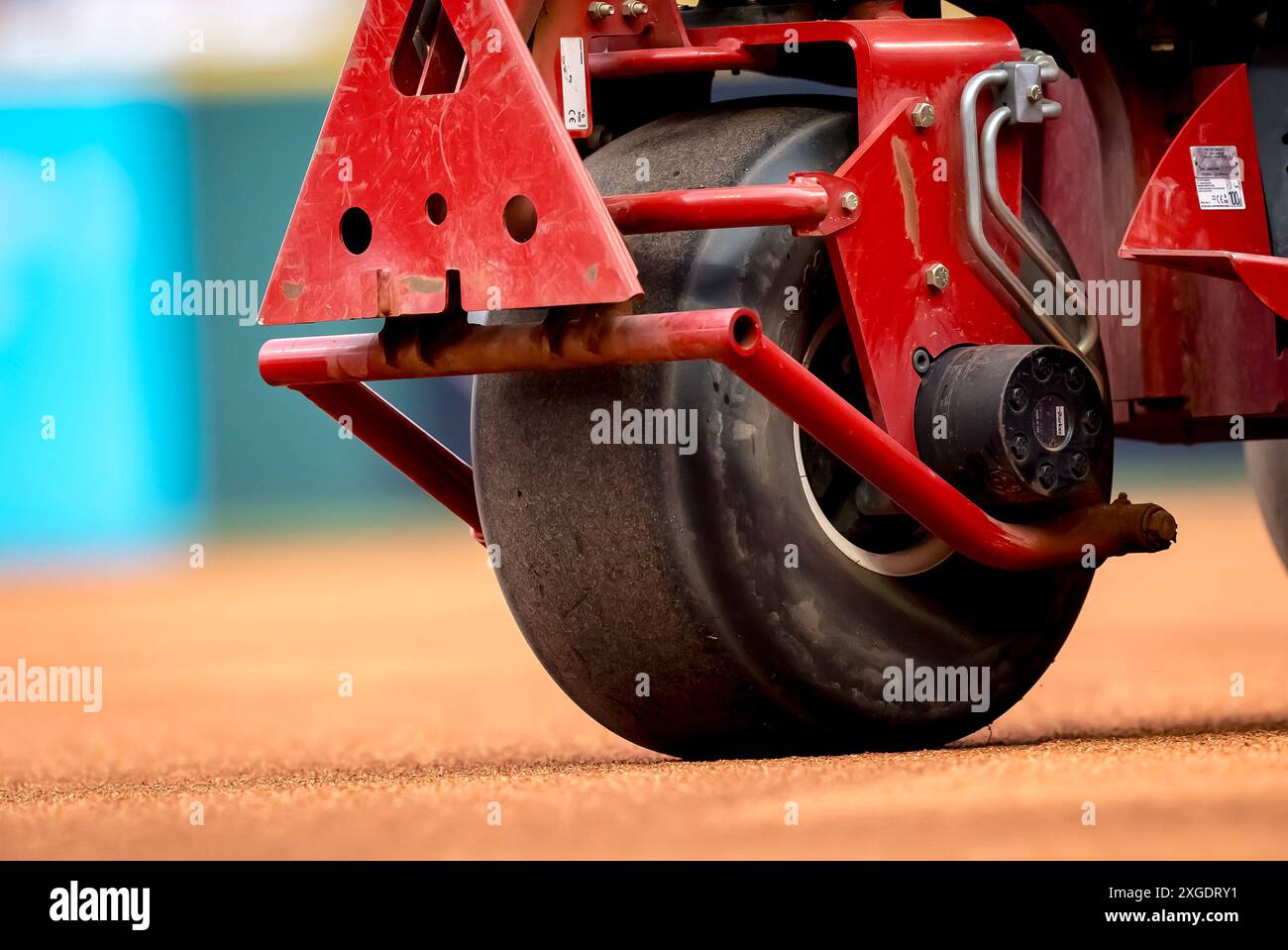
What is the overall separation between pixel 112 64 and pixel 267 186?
2.97 feet

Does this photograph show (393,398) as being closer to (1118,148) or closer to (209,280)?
(209,280)

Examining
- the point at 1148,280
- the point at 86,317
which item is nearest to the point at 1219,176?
the point at 1148,280

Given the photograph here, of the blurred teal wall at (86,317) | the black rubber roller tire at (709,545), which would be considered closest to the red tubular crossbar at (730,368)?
the black rubber roller tire at (709,545)

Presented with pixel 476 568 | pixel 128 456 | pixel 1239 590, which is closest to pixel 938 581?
pixel 1239 590

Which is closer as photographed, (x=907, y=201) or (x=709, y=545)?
(x=709, y=545)

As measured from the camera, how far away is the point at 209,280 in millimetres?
10273

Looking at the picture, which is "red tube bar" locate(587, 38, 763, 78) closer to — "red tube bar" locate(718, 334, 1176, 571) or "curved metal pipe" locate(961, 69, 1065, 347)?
"curved metal pipe" locate(961, 69, 1065, 347)

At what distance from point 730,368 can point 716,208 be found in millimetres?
262

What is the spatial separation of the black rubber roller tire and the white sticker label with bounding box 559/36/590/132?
198 mm

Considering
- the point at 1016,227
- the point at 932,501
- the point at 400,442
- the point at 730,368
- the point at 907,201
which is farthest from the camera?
the point at 400,442

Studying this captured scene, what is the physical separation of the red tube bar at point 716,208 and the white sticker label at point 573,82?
147mm

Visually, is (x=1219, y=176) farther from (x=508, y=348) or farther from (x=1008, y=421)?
(x=508, y=348)

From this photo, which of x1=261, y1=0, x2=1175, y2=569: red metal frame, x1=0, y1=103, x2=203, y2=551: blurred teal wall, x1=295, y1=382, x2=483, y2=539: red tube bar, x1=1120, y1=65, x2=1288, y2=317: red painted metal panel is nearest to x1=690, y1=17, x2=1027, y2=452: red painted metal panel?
x1=261, y1=0, x2=1175, y2=569: red metal frame

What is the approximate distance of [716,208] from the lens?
10.4 feet
